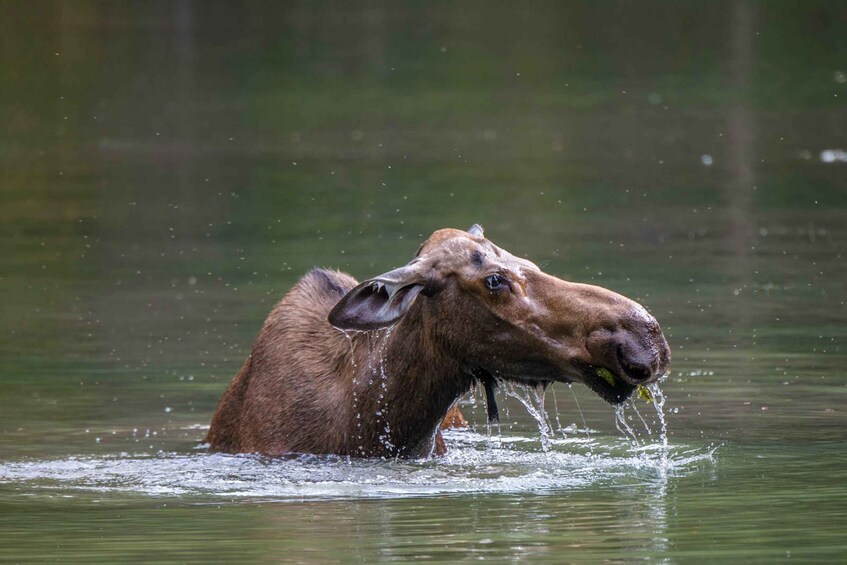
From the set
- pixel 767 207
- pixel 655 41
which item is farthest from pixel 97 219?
pixel 655 41

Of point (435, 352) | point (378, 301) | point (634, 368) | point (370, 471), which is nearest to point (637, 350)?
point (634, 368)

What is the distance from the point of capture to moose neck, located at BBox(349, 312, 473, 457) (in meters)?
9.32

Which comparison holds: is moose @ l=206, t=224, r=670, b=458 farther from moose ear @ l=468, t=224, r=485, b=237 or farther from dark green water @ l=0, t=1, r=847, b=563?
dark green water @ l=0, t=1, r=847, b=563

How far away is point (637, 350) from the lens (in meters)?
8.52

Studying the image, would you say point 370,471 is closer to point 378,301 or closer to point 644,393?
point 378,301

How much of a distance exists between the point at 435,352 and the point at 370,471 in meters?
0.64

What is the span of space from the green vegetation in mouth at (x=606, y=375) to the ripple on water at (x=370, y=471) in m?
0.86

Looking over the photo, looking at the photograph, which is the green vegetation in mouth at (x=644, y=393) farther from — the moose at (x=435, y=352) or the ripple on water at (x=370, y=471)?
the ripple on water at (x=370, y=471)

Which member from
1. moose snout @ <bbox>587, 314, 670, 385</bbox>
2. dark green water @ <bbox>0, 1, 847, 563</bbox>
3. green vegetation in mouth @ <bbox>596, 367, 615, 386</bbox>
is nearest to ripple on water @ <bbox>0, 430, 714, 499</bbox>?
dark green water @ <bbox>0, 1, 847, 563</bbox>

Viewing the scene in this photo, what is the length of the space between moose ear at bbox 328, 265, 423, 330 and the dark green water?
0.72 meters

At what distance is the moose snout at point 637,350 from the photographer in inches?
335

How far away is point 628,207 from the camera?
70.8ft

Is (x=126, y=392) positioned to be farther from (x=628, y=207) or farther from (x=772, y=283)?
(x=628, y=207)

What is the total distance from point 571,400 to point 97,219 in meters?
10.2
